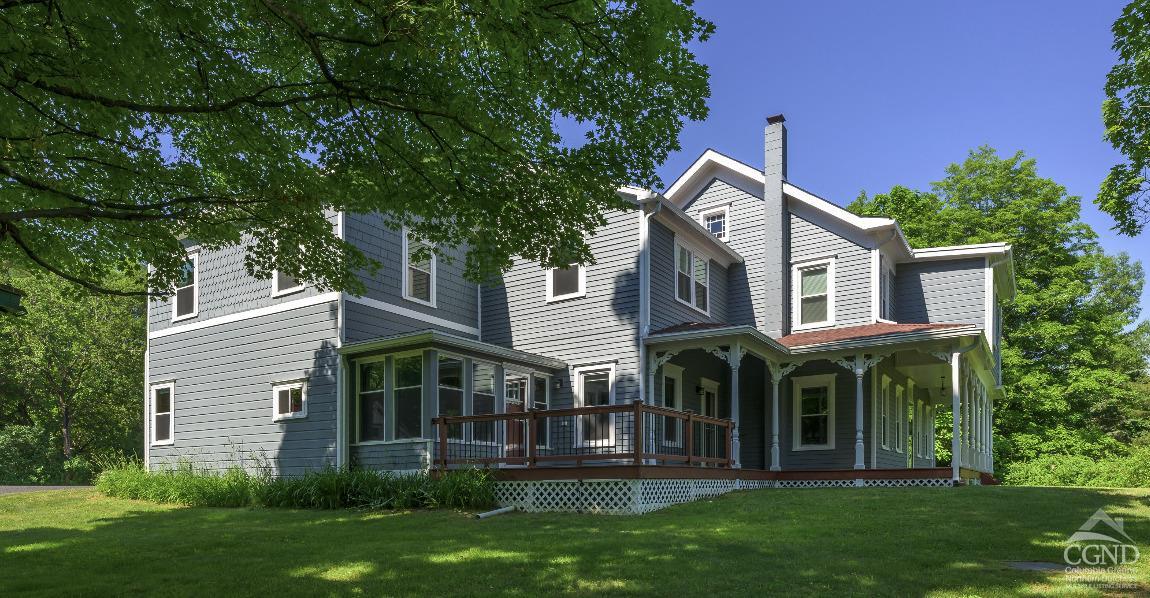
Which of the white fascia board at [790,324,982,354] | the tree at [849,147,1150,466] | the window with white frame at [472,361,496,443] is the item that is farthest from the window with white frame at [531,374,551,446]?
the tree at [849,147,1150,466]

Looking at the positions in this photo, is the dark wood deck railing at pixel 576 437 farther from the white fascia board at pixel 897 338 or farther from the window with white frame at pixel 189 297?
the window with white frame at pixel 189 297

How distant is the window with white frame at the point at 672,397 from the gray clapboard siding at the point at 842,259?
4686mm

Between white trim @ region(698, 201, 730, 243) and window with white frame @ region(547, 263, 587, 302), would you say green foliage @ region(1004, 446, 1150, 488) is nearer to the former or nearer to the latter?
white trim @ region(698, 201, 730, 243)

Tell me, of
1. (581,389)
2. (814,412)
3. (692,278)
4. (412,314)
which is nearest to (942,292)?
(814,412)

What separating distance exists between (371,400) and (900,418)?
47.3 ft

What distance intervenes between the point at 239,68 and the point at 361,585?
6.15 m

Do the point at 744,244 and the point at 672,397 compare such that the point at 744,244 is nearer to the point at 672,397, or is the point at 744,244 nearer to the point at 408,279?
the point at 672,397

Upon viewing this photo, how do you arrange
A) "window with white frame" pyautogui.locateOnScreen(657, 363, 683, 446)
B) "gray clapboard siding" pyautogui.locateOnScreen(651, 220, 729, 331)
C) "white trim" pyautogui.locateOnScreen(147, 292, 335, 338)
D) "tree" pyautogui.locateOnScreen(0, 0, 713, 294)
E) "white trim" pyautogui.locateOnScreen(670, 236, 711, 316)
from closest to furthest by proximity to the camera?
"tree" pyautogui.locateOnScreen(0, 0, 713, 294) < "white trim" pyautogui.locateOnScreen(147, 292, 335, 338) < "gray clapboard siding" pyautogui.locateOnScreen(651, 220, 729, 331) < "window with white frame" pyautogui.locateOnScreen(657, 363, 683, 446) < "white trim" pyautogui.locateOnScreen(670, 236, 711, 316)

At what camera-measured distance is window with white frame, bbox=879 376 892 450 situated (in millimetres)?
21641

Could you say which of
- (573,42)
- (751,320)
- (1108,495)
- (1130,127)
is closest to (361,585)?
(573,42)

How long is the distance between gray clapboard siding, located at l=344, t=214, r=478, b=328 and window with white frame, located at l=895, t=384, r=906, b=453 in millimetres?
11558

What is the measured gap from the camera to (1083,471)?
29.0 m

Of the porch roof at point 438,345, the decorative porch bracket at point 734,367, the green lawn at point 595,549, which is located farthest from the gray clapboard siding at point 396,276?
the decorative porch bracket at point 734,367

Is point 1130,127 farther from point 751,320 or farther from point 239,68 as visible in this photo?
point 239,68
